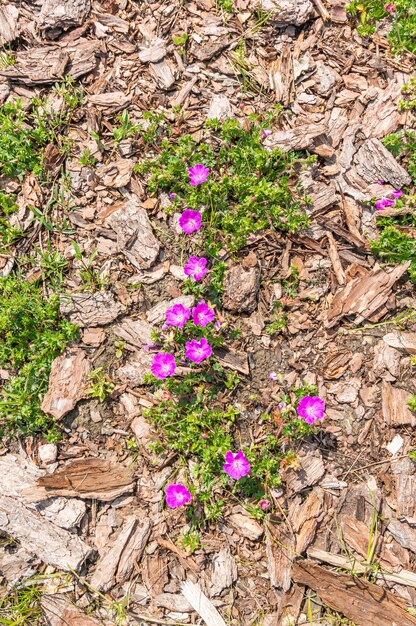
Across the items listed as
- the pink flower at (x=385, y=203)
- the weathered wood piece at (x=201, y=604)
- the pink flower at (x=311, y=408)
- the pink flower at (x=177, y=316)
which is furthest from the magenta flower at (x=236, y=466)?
the pink flower at (x=385, y=203)

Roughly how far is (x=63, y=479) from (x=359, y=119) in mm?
3715

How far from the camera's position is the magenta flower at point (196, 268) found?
3998 mm

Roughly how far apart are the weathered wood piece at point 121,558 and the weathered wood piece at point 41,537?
152 mm

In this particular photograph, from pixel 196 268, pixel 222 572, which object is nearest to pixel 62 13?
pixel 196 268

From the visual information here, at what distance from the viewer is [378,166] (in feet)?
13.7

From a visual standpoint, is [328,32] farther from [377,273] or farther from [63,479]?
[63,479]

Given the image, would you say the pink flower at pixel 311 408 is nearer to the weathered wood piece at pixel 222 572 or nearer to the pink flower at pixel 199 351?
the pink flower at pixel 199 351

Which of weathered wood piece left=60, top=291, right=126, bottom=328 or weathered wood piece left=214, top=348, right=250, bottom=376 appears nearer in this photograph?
weathered wood piece left=214, top=348, right=250, bottom=376

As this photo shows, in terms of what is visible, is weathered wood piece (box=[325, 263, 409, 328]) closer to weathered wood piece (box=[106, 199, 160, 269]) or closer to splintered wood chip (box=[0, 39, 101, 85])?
weathered wood piece (box=[106, 199, 160, 269])

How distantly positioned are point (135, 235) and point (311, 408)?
1894mm

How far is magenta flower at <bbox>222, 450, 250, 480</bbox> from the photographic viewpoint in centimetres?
367

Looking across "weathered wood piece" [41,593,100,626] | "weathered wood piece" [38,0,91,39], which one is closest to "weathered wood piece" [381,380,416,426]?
"weathered wood piece" [41,593,100,626]

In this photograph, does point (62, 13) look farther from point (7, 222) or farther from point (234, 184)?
point (234, 184)

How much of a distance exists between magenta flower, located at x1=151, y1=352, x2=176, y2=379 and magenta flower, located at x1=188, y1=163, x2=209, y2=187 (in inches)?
53.7
